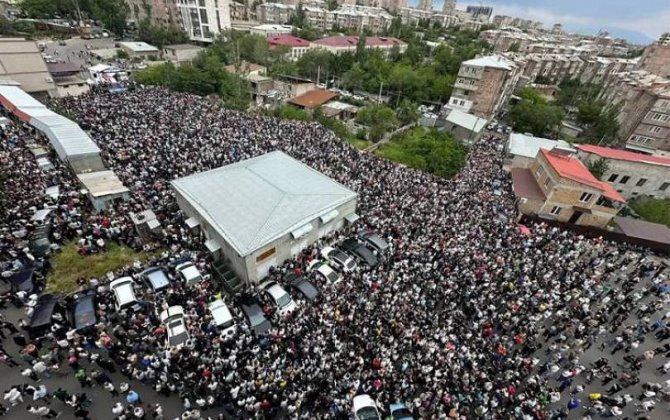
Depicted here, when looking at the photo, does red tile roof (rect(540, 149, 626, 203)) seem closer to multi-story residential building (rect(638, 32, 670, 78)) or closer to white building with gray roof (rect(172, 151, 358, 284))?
white building with gray roof (rect(172, 151, 358, 284))

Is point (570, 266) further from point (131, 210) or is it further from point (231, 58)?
point (231, 58)

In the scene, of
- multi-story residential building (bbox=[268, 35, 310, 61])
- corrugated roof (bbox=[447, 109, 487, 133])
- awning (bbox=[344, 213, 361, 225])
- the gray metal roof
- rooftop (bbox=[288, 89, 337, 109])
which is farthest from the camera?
multi-story residential building (bbox=[268, 35, 310, 61])

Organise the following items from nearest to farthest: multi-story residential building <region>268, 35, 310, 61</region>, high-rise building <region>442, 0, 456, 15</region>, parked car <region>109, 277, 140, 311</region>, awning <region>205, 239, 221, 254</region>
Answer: parked car <region>109, 277, 140, 311</region> → awning <region>205, 239, 221, 254</region> → multi-story residential building <region>268, 35, 310, 61</region> → high-rise building <region>442, 0, 456, 15</region>

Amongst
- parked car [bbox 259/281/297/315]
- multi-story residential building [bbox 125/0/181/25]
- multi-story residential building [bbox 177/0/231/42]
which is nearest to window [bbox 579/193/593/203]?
parked car [bbox 259/281/297/315]

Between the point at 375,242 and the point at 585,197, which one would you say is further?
the point at 585,197

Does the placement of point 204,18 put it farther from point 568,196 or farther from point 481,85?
point 568,196

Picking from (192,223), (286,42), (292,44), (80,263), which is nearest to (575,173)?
(192,223)

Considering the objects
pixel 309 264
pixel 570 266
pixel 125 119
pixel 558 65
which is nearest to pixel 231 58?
pixel 125 119
